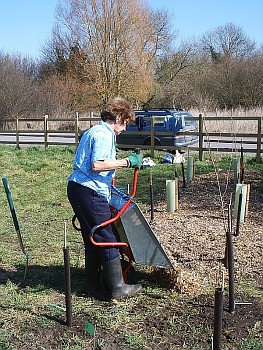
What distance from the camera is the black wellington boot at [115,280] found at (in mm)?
3576

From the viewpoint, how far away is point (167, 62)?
3275 cm

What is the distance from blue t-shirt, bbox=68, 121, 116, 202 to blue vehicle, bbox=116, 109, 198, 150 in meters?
9.75

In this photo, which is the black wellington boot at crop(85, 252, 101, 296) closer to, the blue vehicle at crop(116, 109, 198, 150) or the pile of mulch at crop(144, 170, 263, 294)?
the pile of mulch at crop(144, 170, 263, 294)

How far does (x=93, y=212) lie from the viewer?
3.51m

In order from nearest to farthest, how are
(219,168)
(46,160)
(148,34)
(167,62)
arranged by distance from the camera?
(219,168) → (46,160) → (148,34) → (167,62)

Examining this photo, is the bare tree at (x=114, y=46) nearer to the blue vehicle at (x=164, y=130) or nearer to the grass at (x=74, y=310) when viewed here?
the blue vehicle at (x=164, y=130)

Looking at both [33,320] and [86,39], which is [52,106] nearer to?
[86,39]

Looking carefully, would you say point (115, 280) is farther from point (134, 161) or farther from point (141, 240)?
point (134, 161)

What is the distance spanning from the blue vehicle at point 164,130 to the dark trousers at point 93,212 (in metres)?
9.73

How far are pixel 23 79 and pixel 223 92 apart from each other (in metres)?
15.5

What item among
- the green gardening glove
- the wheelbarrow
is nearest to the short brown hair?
the green gardening glove

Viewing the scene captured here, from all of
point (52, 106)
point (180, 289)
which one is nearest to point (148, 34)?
point (52, 106)

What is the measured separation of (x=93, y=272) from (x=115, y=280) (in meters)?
0.27

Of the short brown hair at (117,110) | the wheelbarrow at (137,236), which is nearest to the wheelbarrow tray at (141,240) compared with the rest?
the wheelbarrow at (137,236)
